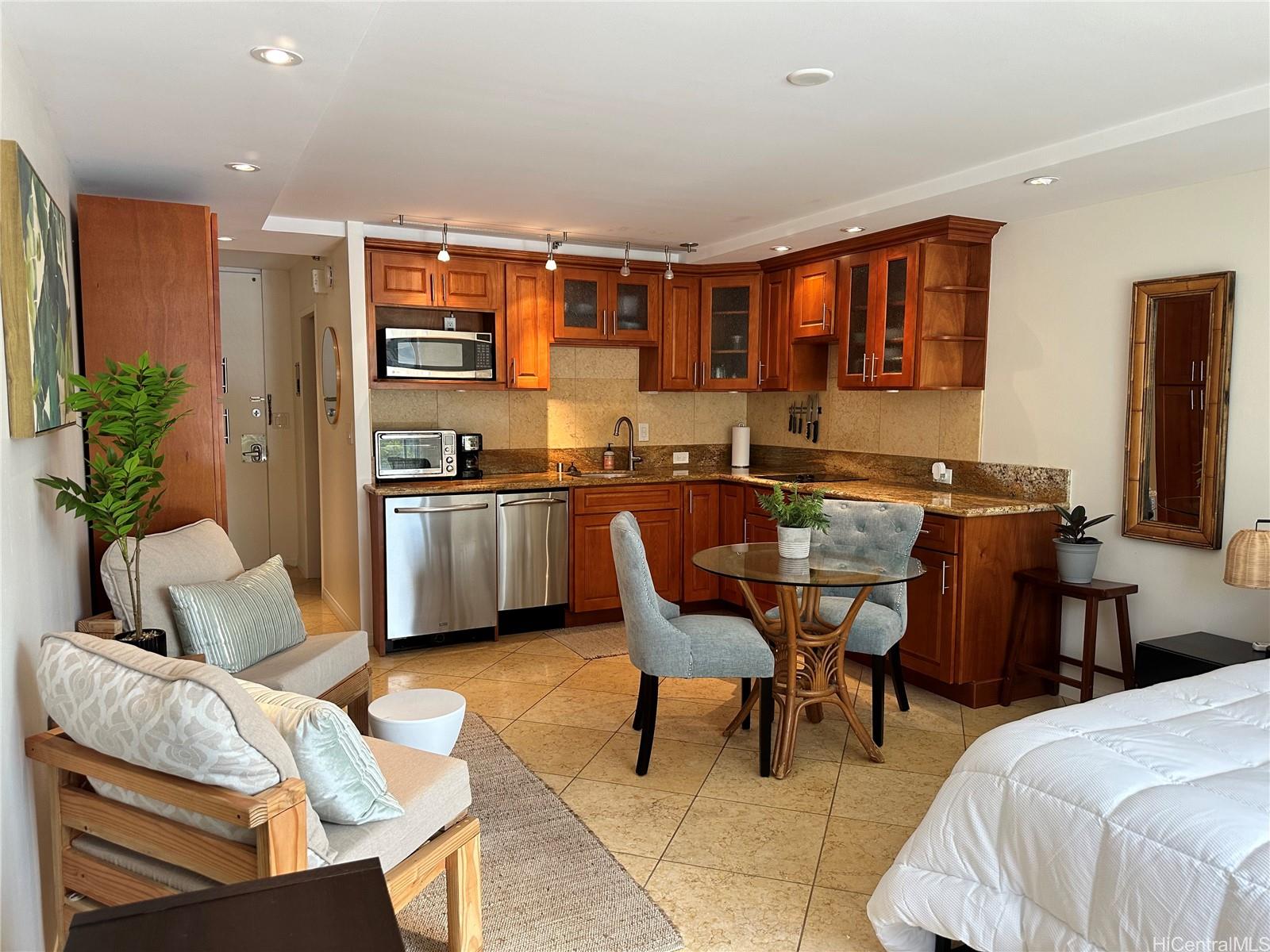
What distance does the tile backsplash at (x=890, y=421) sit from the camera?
4.85 m

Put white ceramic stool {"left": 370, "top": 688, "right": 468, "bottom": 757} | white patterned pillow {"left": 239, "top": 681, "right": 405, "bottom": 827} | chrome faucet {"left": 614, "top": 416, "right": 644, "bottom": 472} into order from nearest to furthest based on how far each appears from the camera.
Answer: white patterned pillow {"left": 239, "top": 681, "right": 405, "bottom": 827} < white ceramic stool {"left": 370, "top": 688, "right": 468, "bottom": 757} < chrome faucet {"left": 614, "top": 416, "right": 644, "bottom": 472}

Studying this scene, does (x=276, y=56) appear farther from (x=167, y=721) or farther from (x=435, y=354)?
(x=435, y=354)

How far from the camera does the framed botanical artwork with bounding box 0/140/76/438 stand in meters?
1.89

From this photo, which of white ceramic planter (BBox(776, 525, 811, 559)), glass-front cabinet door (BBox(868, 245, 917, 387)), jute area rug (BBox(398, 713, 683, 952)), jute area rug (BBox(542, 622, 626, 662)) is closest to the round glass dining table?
white ceramic planter (BBox(776, 525, 811, 559))

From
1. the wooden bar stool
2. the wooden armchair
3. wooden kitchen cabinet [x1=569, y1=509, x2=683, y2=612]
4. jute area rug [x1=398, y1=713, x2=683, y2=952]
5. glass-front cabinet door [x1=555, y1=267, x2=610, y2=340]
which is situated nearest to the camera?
the wooden armchair

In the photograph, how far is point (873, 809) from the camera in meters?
3.15

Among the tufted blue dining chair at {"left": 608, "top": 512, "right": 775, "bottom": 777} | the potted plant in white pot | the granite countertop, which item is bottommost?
the tufted blue dining chair at {"left": 608, "top": 512, "right": 775, "bottom": 777}

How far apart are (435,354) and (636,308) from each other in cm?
137

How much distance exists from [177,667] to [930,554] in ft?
11.1

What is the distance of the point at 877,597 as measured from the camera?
13.1ft

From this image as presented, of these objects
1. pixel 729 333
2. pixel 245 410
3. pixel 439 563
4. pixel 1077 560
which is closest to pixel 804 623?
pixel 1077 560

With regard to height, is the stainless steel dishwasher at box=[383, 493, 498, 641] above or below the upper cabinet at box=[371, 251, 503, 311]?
below

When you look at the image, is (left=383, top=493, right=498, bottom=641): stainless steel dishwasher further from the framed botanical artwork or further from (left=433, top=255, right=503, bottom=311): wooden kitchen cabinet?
the framed botanical artwork

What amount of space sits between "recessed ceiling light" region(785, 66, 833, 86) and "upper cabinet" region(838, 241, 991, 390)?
2.01 meters
